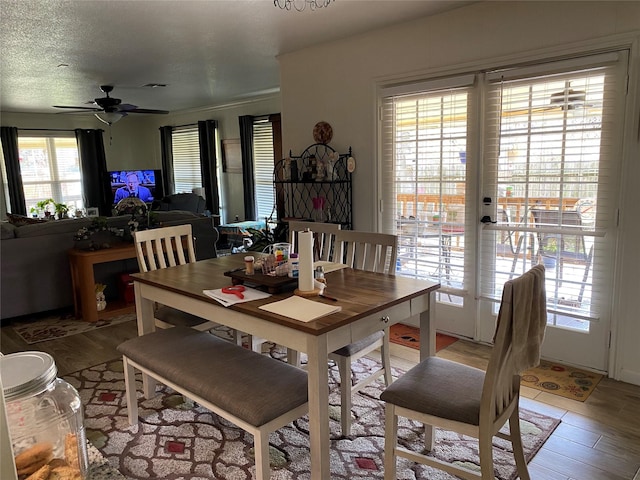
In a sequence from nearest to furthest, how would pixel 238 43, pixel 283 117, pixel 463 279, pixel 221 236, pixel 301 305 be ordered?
pixel 301 305 → pixel 463 279 → pixel 238 43 → pixel 283 117 → pixel 221 236

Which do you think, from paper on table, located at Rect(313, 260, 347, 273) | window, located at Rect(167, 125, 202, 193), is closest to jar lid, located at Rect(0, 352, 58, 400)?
paper on table, located at Rect(313, 260, 347, 273)

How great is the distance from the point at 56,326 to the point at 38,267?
58 centimetres

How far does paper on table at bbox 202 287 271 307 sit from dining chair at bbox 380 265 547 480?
2.31ft

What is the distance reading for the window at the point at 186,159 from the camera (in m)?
Answer: 9.09

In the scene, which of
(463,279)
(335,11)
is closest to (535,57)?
(335,11)

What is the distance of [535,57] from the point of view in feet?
9.84

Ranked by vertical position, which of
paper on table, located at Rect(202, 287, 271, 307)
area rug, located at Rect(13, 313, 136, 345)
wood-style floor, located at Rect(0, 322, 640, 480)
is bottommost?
wood-style floor, located at Rect(0, 322, 640, 480)

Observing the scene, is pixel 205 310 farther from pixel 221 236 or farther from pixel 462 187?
pixel 221 236

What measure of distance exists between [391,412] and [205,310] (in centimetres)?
94

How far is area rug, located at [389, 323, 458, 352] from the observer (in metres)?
3.53

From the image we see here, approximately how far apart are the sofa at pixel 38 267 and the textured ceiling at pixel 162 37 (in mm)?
1561

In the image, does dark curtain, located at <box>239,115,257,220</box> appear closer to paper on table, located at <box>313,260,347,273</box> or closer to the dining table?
the dining table

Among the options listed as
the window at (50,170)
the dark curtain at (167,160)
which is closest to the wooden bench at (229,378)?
the dark curtain at (167,160)

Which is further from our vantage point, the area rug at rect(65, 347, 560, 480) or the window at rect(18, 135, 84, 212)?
the window at rect(18, 135, 84, 212)
